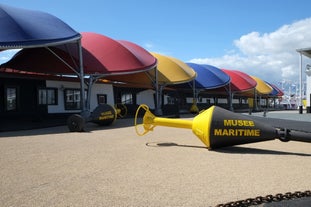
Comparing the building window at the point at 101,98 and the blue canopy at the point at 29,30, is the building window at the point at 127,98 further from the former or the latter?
the blue canopy at the point at 29,30

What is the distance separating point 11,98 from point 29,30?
5288 mm

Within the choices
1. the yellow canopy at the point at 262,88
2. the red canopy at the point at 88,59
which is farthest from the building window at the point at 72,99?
the yellow canopy at the point at 262,88

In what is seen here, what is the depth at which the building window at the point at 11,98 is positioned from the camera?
22656 millimetres

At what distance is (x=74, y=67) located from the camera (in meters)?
24.9

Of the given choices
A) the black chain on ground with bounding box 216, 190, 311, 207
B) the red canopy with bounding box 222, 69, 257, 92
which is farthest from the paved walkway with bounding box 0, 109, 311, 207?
the red canopy with bounding box 222, 69, 257, 92

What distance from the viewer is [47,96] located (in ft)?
83.2

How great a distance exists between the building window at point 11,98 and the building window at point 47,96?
5.77 feet

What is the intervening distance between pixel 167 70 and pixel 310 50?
573 inches

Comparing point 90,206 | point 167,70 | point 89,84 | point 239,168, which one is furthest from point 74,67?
point 90,206

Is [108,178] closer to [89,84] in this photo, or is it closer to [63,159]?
[63,159]

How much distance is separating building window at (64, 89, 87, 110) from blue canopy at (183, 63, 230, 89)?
61.8ft

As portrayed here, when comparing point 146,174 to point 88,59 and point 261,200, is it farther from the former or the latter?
point 88,59

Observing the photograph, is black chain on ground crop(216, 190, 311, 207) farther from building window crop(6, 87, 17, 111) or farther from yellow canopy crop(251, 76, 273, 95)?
yellow canopy crop(251, 76, 273, 95)

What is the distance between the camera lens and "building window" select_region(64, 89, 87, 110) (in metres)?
26.8
